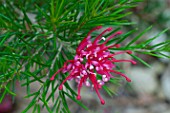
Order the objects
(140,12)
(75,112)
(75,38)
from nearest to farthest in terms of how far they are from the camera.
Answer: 1. (75,38)
2. (140,12)
3. (75,112)

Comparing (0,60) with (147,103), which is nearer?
(0,60)

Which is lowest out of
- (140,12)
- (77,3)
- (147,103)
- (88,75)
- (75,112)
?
(147,103)

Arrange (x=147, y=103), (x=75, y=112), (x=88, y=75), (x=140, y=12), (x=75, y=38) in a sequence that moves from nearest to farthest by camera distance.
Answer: (x=88, y=75), (x=75, y=38), (x=140, y=12), (x=75, y=112), (x=147, y=103)

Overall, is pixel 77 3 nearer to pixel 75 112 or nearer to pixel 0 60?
pixel 0 60

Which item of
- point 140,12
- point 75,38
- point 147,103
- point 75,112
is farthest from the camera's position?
point 147,103

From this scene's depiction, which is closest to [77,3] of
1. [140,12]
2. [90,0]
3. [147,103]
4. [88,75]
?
[90,0]

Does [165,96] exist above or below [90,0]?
below

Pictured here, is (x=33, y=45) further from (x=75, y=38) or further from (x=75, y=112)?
(x=75, y=112)


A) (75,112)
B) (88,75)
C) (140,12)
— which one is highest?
(88,75)

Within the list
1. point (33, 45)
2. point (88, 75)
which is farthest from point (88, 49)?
point (33, 45)
